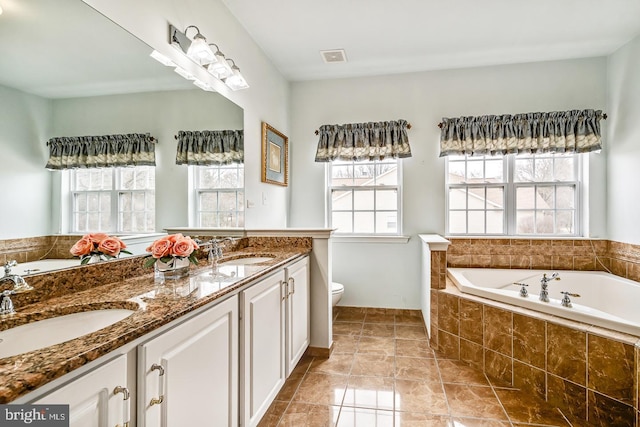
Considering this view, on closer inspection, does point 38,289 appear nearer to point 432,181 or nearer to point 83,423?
point 83,423

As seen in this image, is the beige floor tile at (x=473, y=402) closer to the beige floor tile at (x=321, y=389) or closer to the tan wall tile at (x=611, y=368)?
the tan wall tile at (x=611, y=368)

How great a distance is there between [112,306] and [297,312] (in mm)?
1332

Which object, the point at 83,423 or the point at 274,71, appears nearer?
the point at 83,423

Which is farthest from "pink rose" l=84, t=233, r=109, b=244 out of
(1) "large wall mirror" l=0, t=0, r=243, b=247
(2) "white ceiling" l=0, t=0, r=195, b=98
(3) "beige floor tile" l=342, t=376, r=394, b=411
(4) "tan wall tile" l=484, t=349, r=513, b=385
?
(4) "tan wall tile" l=484, t=349, r=513, b=385

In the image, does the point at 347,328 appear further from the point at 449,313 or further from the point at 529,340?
the point at 529,340

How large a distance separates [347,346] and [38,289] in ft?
7.44

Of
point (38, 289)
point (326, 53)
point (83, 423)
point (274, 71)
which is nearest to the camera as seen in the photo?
point (83, 423)

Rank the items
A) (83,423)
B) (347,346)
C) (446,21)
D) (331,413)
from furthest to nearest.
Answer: (347,346)
(446,21)
(331,413)
(83,423)


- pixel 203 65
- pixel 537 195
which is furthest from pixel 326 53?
pixel 537 195

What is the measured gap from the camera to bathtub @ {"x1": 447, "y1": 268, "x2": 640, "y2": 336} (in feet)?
7.12

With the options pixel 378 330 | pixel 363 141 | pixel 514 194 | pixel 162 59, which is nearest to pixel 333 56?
pixel 363 141

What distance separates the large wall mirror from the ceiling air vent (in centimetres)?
172

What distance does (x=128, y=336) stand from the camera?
0.84 m

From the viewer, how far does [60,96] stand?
1.24 m
